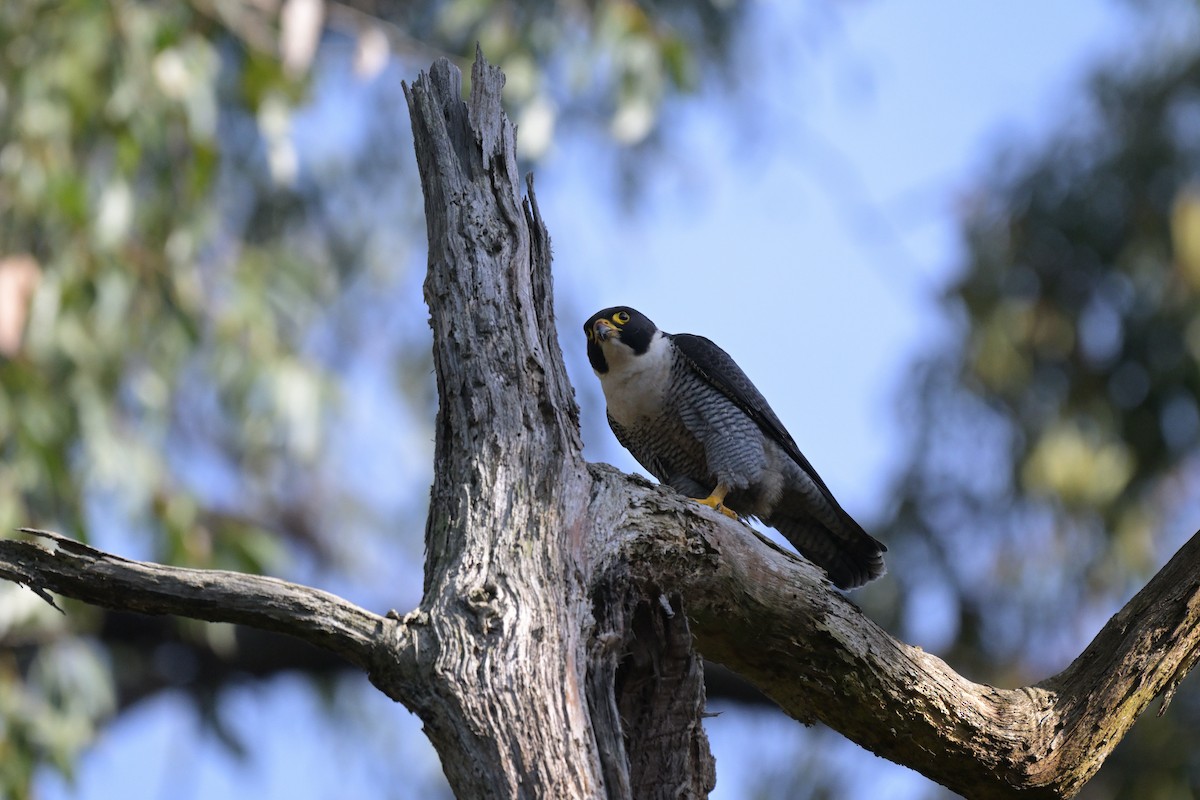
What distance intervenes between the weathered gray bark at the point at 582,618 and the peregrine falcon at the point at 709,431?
1.47 meters

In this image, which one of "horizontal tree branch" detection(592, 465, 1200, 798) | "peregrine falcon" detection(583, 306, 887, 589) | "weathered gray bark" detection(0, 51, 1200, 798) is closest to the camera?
"weathered gray bark" detection(0, 51, 1200, 798)

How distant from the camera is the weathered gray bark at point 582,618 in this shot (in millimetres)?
2598

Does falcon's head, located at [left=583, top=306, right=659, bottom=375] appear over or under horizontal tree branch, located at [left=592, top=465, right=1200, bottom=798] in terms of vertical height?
over

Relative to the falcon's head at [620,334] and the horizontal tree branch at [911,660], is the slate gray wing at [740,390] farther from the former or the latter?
the horizontal tree branch at [911,660]

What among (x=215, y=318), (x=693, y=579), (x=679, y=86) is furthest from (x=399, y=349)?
(x=693, y=579)

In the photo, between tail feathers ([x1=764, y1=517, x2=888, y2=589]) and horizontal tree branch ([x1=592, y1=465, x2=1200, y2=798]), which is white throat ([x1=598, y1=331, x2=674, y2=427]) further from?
horizontal tree branch ([x1=592, y1=465, x2=1200, y2=798])

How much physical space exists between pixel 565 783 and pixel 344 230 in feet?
22.5

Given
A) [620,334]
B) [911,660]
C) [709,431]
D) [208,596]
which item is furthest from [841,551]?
[208,596]

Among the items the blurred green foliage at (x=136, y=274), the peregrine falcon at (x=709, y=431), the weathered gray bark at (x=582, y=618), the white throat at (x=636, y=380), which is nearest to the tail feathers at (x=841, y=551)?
the peregrine falcon at (x=709, y=431)

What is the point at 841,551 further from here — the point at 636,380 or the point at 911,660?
the point at 911,660

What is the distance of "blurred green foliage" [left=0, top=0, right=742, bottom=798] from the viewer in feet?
19.3

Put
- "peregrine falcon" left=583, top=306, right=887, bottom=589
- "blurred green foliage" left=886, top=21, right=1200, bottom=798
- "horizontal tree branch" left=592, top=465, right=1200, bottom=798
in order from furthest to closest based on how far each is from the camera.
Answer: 1. "blurred green foliage" left=886, top=21, right=1200, bottom=798
2. "peregrine falcon" left=583, top=306, right=887, bottom=589
3. "horizontal tree branch" left=592, top=465, right=1200, bottom=798

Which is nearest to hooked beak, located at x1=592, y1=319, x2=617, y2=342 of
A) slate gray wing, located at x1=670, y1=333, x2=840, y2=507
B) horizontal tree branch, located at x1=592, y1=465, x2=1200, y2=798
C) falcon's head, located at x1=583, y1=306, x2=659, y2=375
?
falcon's head, located at x1=583, y1=306, x2=659, y2=375

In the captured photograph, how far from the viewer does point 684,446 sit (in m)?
4.83
